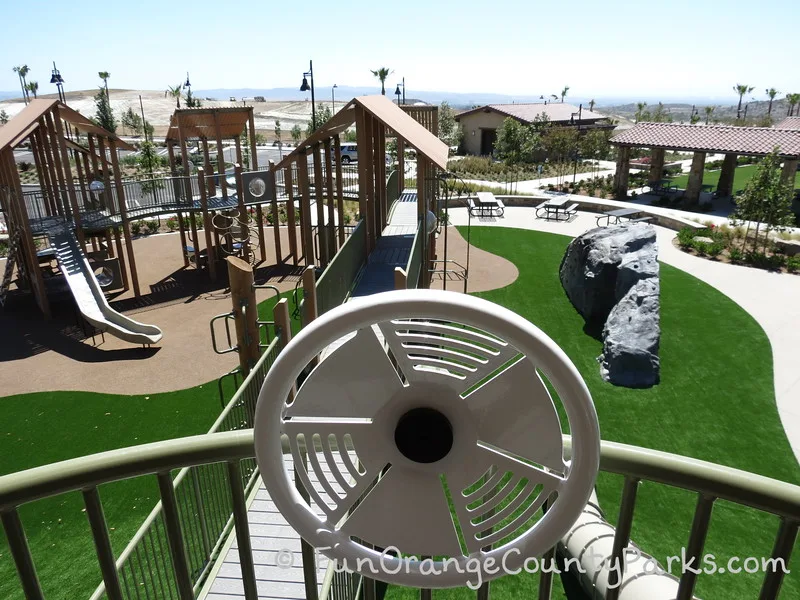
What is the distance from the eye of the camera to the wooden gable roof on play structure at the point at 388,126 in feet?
37.5

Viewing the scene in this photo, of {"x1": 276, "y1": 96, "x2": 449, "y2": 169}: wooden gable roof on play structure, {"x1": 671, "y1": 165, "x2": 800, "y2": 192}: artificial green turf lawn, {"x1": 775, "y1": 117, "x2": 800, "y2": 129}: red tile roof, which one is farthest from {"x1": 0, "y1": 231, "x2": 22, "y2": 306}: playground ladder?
{"x1": 775, "y1": 117, "x2": 800, "y2": 129}: red tile roof

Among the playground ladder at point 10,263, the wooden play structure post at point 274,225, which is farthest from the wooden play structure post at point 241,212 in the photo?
the playground ladder at point 10,263

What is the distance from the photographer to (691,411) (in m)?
11.0

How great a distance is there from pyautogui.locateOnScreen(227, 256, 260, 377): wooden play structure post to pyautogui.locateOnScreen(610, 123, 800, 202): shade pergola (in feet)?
86.5

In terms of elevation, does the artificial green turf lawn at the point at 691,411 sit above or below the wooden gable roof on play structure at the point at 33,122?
below

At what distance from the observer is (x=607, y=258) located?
52.2ft

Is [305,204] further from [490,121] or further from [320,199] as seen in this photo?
[490,121]

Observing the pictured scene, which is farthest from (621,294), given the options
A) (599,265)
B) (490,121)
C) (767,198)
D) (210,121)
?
(490,121)

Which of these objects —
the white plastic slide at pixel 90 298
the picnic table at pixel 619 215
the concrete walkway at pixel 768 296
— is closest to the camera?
the concrete walkway at pixel 768 296

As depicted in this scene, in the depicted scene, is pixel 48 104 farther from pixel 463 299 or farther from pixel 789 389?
pixel 789 389

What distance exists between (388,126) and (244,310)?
16.5 ft

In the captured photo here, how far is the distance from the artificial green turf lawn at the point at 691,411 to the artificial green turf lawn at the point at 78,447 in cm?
401

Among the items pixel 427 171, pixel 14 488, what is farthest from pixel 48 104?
pixel 14 488

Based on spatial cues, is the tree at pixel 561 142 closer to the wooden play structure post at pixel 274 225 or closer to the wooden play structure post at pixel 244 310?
the wooden play structure post at pixel 274 225
